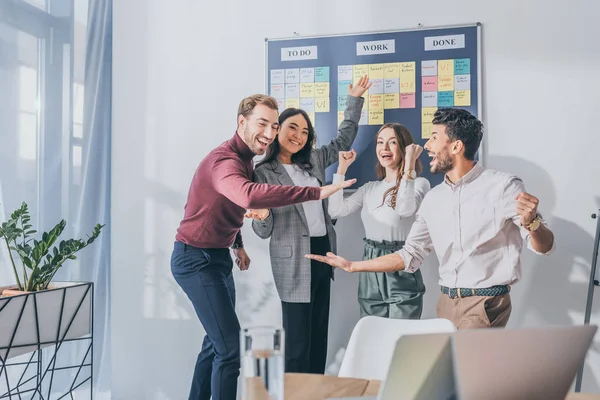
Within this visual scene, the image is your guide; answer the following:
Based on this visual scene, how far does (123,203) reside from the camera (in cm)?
328

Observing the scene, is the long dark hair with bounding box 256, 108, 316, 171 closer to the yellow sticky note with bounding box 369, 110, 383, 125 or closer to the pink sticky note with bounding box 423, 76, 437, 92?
the yellow sticky note with bounding box 369, 110, 383, 125

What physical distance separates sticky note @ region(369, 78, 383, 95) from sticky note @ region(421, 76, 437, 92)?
0.70 ft

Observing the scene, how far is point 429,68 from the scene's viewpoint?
113 inches

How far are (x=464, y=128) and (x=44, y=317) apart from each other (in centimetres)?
191

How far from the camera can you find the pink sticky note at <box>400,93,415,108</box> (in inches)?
114

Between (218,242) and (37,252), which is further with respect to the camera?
(218,242)

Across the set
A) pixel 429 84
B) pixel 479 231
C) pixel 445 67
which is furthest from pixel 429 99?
pixel 479 231

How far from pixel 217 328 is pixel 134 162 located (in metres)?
1.32

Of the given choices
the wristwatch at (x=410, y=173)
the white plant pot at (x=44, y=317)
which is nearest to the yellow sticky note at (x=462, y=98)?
the wristwatch at (x=410, y=173)

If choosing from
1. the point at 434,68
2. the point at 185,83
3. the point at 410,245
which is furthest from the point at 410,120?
the point at 185,83

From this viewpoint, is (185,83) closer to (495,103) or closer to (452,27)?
(452,27)

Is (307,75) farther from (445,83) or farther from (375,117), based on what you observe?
(445,83)

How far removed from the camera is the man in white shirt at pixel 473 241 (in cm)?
219

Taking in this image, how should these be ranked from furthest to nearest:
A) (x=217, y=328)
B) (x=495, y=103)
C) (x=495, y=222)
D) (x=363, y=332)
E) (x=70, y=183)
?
1. (x=70, y=183)
2. (x=495, y=103)
3. (x=217, y=328)
4. (x=495, y=222)
5. (x=363, y=332)
